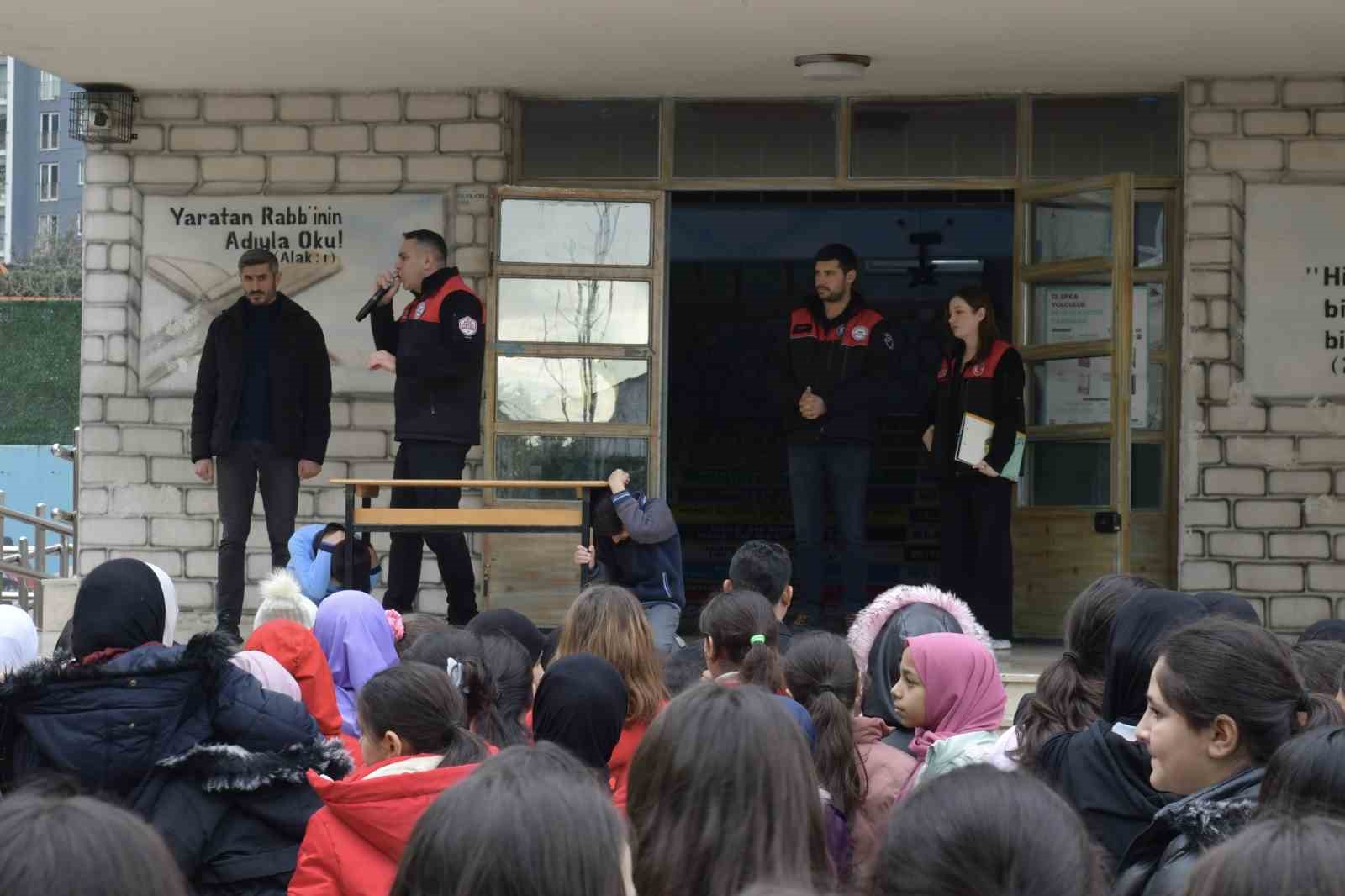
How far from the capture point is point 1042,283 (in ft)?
27.0

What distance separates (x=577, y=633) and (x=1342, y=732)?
2106mm

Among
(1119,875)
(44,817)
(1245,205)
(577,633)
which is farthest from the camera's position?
(1245,205)

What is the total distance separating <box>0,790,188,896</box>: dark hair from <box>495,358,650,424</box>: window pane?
6.92 meters

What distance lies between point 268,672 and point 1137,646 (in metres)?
1.74

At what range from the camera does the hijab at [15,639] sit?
12.9 feet

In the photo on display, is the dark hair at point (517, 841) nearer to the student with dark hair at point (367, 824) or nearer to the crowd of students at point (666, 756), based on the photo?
the crowd of students at point (666, 756)

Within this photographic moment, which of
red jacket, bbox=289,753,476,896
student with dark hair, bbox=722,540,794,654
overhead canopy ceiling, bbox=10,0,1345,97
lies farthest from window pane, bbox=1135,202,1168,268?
red jacket, bbox=289,753,476,896

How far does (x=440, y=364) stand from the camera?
24.4ft

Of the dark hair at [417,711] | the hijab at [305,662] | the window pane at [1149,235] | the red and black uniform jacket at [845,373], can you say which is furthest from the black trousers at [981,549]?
the dark hair at [417,711]

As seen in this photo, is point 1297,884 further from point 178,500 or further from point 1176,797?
point 178,500

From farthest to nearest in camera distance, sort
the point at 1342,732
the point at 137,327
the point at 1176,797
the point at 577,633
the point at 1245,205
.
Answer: the point at 137,327 < the point at 1245,205 < the point at 577,633 < the point at 1176,797 < the point at 1342,732

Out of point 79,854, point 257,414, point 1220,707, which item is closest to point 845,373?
point 257,414

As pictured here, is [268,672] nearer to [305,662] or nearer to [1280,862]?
[305,662]

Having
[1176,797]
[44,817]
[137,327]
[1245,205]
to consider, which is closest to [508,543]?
[137,327]
